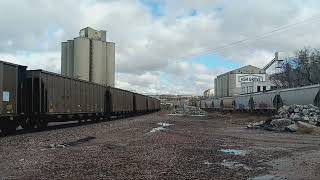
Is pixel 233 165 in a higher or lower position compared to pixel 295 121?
lower

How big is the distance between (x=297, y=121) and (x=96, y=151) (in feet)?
66.6

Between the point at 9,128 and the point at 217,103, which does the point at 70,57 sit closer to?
the point at 217,103

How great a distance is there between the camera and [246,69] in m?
152

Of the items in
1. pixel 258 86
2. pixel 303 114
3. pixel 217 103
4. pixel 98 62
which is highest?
pixel 98 62

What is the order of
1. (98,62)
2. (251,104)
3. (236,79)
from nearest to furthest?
(251,104) → (98,62) → (236,79)

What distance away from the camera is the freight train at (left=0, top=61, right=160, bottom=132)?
22016 millimetres

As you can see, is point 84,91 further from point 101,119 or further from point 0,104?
point 0,104

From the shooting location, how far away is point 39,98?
2577 cm

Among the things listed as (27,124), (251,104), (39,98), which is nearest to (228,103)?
(251,104)

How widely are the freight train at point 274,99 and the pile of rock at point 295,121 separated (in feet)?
19.2

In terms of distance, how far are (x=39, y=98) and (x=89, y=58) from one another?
41.8m

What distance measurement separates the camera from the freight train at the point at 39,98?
2202 cm

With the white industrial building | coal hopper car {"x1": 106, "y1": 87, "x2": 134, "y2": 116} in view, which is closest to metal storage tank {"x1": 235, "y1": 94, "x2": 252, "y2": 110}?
coal hopper car {"x1": 106, "y1": 87, "x2": 134, "y2": 116}

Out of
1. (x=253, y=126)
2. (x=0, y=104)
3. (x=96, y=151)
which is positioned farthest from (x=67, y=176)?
(x=253, y=126)
